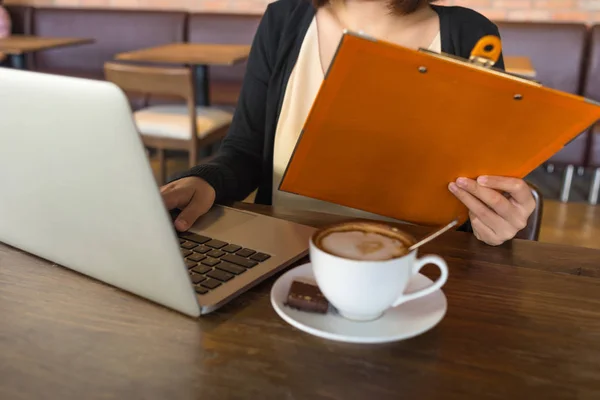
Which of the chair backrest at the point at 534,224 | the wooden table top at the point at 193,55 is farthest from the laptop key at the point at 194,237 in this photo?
the wooden table top at the point at 193,55

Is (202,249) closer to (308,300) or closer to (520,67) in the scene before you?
(308,300)

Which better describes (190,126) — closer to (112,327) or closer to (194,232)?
(194,232)

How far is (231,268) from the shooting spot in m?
0.72

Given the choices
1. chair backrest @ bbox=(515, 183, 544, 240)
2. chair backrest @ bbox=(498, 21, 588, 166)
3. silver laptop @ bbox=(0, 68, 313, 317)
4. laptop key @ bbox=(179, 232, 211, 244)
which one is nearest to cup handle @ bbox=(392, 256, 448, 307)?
silver laptop @ bbox=(0, 68, 313, 317)

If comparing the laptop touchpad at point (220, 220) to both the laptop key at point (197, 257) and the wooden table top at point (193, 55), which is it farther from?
the wooden table top at point (193, 55)

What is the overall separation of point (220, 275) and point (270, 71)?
1.99 ft

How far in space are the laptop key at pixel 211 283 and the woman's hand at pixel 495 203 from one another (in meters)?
0.34

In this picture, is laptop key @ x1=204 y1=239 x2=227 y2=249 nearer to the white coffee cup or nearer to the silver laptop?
the silver laptop

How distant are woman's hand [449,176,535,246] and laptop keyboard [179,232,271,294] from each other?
10.8 inches

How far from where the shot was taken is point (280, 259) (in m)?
0.75

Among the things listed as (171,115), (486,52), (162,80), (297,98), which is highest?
(486,52)

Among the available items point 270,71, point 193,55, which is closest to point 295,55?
point 270,71

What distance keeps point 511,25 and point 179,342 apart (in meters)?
3.29

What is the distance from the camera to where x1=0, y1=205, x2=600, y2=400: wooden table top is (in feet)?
1.72
